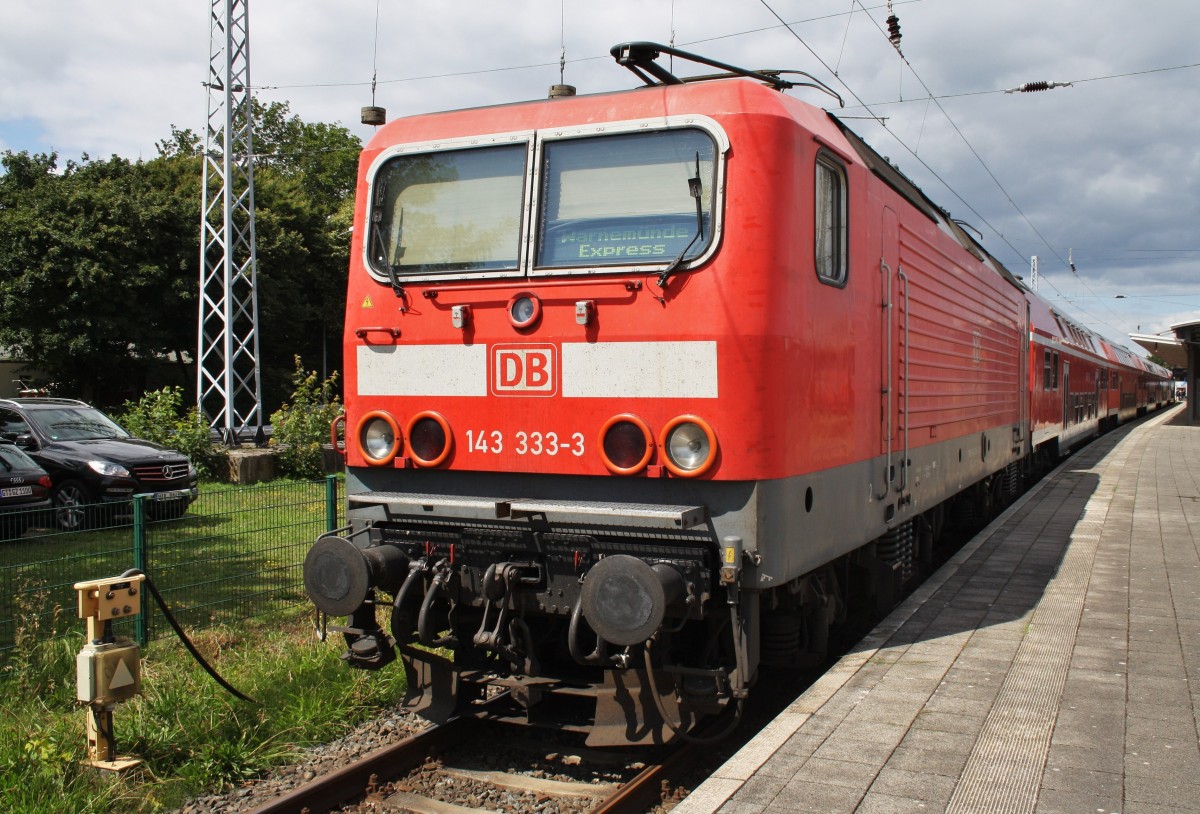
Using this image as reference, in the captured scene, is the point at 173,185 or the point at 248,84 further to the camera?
the point at 173,185

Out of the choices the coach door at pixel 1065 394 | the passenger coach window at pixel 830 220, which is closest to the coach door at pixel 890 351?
the passenger coach window at pixel 830 220

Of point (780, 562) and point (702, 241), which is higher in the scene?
point (702, 241)

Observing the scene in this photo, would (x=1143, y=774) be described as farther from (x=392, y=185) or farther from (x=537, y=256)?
(x=392, y=185)

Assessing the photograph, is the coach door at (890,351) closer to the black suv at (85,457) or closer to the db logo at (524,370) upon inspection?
the db logo at (524,370)

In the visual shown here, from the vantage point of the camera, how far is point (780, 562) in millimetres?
4930

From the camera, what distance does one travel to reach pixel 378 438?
5.72 m

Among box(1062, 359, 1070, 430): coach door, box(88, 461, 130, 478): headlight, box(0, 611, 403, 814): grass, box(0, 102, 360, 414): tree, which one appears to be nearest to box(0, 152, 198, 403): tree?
box(0, 102, 360, 414): tree

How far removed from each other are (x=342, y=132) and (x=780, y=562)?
2157 inches

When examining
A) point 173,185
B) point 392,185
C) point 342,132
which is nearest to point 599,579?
point 392,185

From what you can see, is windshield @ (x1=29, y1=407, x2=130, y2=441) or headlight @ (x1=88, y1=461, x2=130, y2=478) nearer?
headlight @ (x1=88, y1=461, x2=130, y2=478)

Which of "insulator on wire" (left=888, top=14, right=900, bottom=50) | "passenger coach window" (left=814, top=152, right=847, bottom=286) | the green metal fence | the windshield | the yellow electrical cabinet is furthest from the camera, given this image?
the windshield

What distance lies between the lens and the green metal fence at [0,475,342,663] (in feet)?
24.3

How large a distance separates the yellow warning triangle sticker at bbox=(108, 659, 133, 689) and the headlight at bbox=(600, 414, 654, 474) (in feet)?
8.35

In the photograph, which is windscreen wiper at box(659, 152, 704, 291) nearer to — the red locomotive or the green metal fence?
the red locomotive
